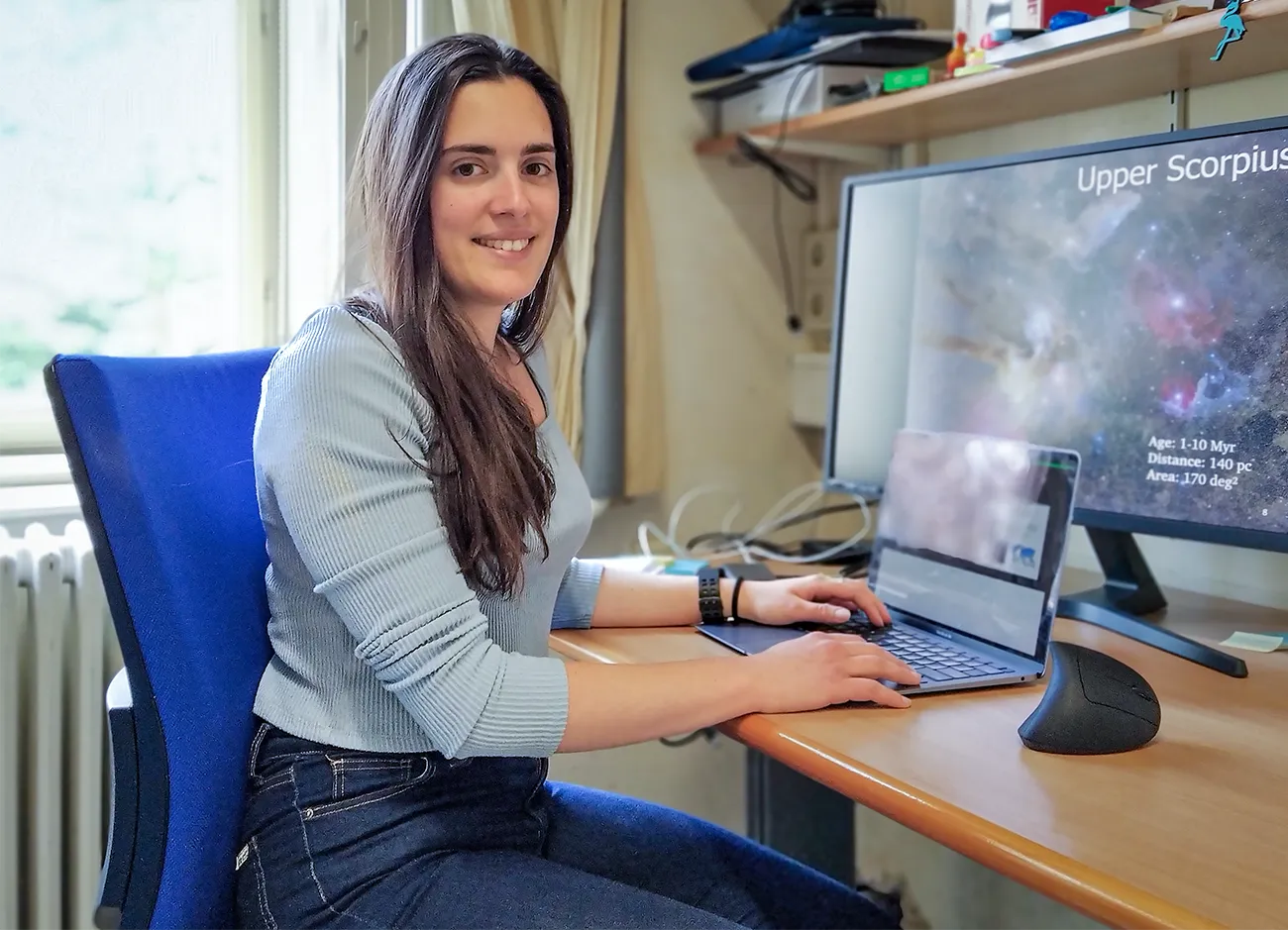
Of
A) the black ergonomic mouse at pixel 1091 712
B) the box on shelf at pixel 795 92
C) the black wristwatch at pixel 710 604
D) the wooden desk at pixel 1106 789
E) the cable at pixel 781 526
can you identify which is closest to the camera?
the wooden desk at pixel 1106 789

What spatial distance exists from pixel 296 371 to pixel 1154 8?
0.98 metres

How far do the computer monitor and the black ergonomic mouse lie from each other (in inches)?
8.8

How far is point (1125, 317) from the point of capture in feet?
4.02

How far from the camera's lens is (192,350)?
5.68ft

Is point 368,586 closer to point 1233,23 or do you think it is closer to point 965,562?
point 965,562

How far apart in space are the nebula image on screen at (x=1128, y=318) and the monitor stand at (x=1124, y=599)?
0.35 feet

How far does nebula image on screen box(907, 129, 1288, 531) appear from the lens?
1.12m

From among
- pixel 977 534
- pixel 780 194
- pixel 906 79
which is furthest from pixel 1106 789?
pixel 780 194

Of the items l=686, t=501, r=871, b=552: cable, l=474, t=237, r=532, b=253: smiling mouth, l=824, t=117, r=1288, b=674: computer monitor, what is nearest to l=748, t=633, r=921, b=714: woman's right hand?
l=824, t=117, r=1288, b=674: computer monitor

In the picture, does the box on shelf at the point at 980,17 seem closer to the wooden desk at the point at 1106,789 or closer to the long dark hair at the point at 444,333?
the long dark hair at the point at 444,333

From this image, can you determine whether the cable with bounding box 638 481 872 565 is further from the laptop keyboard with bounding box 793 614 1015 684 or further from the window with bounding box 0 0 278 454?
the window with bounding box 0 0 278 454

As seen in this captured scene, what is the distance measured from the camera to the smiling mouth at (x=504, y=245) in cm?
108

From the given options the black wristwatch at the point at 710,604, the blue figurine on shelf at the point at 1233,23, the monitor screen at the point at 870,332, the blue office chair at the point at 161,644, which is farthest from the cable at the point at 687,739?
the blue figurine on shelf at the point at 1233,23

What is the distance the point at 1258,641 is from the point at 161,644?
3.43 ft
